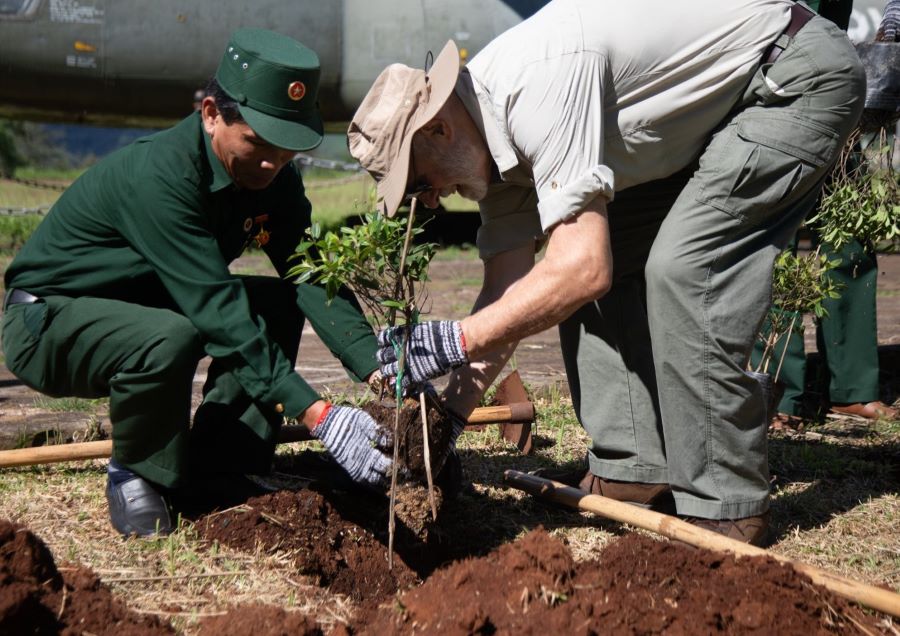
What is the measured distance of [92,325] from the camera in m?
3.29

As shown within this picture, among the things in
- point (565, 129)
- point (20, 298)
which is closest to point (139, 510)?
point (20, 298)

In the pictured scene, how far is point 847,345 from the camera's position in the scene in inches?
201

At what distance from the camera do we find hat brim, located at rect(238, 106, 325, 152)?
10.3ft

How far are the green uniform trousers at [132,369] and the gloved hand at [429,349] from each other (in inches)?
21.5

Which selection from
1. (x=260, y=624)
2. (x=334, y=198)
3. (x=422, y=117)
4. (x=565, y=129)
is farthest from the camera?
(x=334, y=198)

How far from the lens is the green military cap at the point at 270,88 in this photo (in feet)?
10.4

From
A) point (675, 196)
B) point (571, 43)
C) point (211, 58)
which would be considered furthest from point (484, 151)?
point (211, 58)

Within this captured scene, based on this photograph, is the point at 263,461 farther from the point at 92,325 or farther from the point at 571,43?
the point at 571,43

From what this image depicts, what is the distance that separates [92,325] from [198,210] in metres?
0.52

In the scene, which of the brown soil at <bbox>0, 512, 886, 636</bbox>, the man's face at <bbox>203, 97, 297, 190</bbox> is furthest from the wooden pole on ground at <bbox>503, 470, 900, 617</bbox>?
the man's face at <bbox>203, 97, 297, 190</bbox>

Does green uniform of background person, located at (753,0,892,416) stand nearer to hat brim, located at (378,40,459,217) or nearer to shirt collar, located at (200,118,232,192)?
hat brim, located at (378,40,459,217)

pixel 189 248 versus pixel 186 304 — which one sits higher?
pixel 189 248

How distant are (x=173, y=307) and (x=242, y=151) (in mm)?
686

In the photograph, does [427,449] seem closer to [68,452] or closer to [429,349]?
[429,349]
